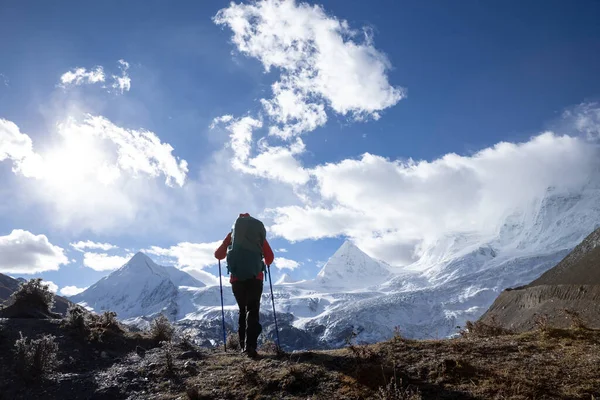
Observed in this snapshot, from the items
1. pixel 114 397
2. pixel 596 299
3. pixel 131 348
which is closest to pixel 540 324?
pixel 114 397

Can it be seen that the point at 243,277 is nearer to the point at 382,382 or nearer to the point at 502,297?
the point at 382,382

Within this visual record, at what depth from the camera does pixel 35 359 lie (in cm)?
755

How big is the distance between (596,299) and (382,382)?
62785 mm

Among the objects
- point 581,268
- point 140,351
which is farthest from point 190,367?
point 581,268

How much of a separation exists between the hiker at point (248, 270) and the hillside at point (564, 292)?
173 feet

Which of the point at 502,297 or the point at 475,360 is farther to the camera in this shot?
the point at 502,297

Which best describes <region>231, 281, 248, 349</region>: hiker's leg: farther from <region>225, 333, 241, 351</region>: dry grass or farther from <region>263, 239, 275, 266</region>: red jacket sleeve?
<region>225, 333, 241, 351</region>: dry grass

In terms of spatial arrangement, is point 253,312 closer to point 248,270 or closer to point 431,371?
point 248,270

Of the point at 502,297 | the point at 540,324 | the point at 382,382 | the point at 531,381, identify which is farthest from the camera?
the point at 502,297

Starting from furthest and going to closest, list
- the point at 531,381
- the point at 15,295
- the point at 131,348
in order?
the point at 15,295, the point at 131,348, the point at 531,381

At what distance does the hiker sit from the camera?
8539 millimetres

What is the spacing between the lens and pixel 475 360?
6320 millimetres

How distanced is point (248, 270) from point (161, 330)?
16.0ft

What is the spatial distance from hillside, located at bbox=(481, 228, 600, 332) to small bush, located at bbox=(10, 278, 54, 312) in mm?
52983
